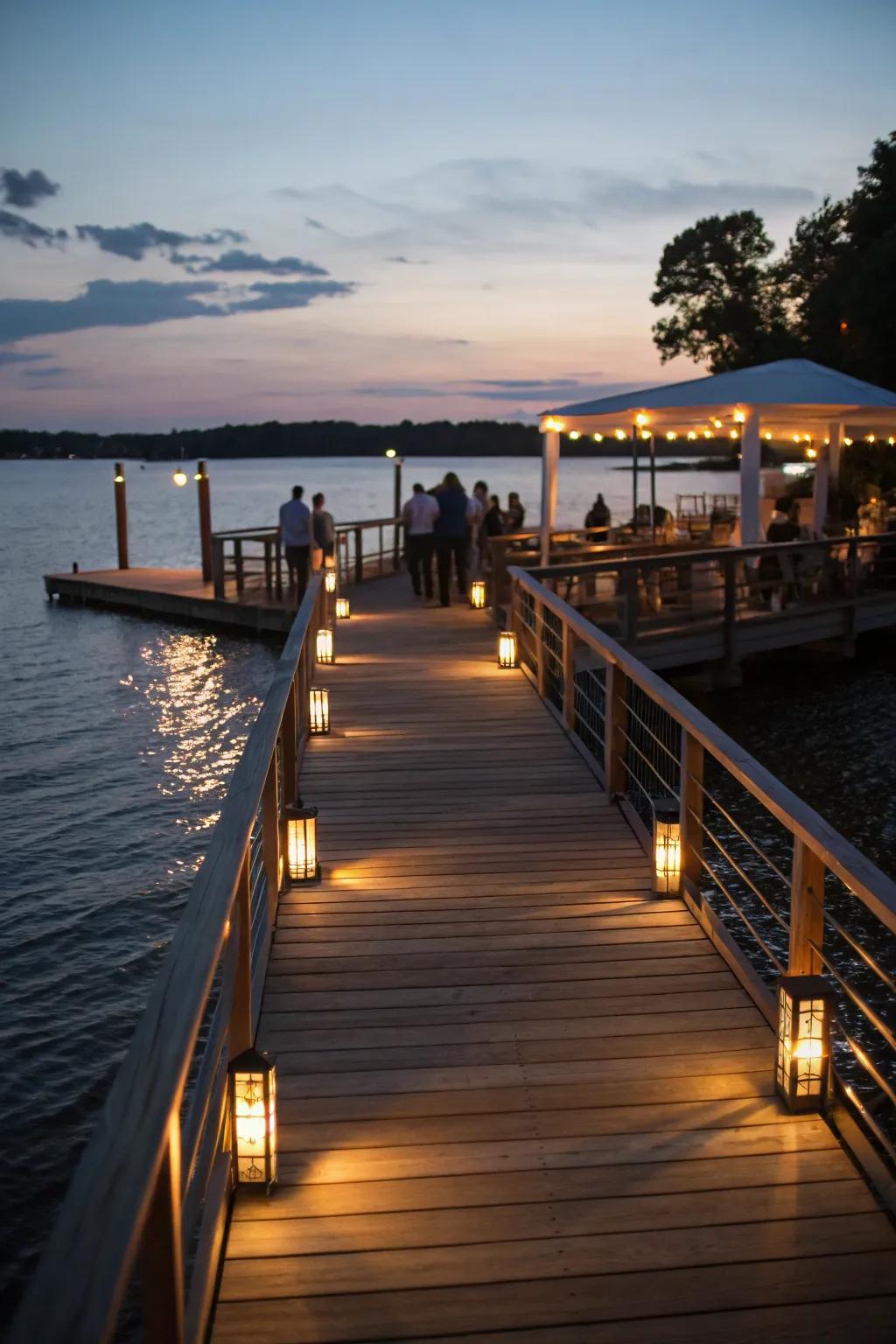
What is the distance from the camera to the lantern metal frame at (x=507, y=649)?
1045 cm

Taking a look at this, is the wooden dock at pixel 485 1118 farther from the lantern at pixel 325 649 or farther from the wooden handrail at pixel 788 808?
the lantern at pixel 325 649

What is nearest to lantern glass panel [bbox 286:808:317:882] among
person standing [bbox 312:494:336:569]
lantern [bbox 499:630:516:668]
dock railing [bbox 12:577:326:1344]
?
dock railing [bbox 12:577:326:1344]

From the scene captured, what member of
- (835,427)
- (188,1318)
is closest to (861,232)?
(835,427)

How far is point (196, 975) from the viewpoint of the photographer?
2.28 metres

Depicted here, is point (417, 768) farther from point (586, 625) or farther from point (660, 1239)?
point (660, 1239)

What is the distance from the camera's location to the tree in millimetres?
38406

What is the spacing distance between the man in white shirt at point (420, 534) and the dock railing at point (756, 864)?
2.72m

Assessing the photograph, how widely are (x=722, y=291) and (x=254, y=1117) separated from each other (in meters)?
40.2

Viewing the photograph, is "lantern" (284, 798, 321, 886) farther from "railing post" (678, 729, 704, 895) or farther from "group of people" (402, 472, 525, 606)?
"group of people" (402, 472, 525, 606)

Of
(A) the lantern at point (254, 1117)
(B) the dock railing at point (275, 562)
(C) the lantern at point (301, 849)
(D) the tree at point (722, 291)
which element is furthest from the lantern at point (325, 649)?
(D) the tree at point (722, 291)

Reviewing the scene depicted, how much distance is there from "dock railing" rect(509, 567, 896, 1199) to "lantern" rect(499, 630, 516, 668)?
0.12 meters

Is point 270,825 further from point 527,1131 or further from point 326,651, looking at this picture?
point 326,651

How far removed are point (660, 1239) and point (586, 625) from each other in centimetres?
476

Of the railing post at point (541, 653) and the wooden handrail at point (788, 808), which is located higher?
the wooden handrail at point (788, 808)
